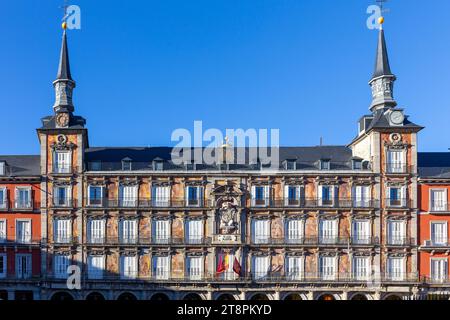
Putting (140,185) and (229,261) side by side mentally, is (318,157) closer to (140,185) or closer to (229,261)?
(229,261)

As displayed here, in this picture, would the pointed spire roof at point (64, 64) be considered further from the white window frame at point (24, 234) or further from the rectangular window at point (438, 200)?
the rectangular window at point (438, 200)

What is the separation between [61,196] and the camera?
236ft

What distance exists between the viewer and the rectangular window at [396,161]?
72312 millimetres

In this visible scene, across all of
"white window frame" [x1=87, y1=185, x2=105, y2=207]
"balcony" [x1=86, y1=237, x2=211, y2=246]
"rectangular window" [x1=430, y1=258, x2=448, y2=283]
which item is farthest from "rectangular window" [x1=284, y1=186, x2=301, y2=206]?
"white window frame" [x1=87, y1=185, x2=105, y2=207]

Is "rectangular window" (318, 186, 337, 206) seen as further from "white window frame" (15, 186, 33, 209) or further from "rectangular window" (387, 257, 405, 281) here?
"white window frame" (15, 186, 33, 209)

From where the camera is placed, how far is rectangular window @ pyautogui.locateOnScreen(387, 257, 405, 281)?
7062cm

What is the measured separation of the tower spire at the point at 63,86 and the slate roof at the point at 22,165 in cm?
700

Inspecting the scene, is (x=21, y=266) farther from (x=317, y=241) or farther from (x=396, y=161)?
(x=396, y=161)

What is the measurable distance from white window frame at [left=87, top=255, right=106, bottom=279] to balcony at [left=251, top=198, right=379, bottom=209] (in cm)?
1824

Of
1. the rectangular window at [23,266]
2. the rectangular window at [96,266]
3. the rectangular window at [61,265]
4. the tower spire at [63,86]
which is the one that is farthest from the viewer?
the tower spire at [63,86]

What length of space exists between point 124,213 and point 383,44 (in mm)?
38169

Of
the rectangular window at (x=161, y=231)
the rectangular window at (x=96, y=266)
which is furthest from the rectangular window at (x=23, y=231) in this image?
the rectangular window at (x=161, y=231)

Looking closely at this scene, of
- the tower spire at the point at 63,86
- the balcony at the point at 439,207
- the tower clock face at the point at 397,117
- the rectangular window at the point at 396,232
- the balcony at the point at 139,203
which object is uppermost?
the tower spire at the point at 63,86

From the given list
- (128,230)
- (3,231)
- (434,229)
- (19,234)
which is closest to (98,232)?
(128,230)
